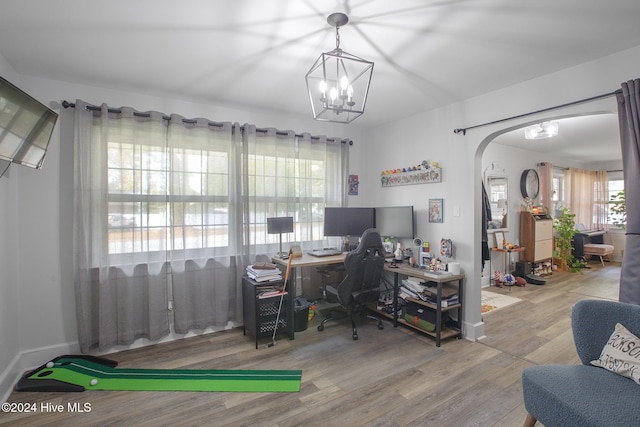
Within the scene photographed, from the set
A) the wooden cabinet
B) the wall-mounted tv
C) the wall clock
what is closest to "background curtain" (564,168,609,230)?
the wall clock

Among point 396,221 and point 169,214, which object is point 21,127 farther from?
point 396,221

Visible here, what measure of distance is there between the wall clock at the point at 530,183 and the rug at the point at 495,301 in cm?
228

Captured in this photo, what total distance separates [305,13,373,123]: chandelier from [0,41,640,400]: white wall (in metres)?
1.09

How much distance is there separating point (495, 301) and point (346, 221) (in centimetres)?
257


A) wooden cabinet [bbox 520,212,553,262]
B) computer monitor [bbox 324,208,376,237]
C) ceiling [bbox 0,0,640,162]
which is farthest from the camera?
wooden cabinet [bbox 520,212,553,262]

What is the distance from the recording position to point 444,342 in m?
2.92

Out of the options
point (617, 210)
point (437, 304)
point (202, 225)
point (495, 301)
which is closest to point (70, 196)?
point (202, 225)

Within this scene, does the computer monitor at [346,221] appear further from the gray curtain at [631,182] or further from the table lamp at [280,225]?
the gray curtain at [631,182]

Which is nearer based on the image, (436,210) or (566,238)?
(436,210)

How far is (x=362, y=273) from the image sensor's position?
2967 millimetres

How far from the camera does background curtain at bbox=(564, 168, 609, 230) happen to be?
6.92 metres

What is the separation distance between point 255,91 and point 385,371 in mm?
2791

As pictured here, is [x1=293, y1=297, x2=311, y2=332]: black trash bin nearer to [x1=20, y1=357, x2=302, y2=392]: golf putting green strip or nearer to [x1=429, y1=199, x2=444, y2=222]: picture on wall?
[x1=20, y1=357, x2=302, y2=392]: golf putting green strip

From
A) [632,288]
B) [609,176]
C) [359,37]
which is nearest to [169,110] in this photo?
[359,37]
